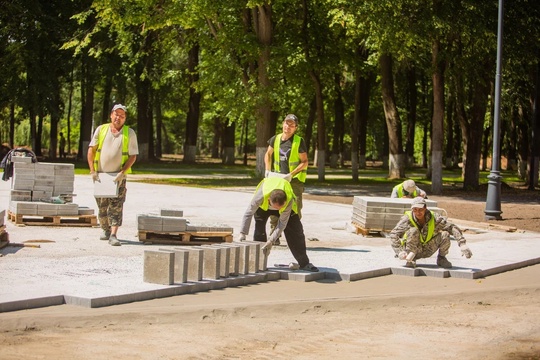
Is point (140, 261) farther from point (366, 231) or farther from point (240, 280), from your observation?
point (366, 231)

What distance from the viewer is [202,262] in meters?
12.8

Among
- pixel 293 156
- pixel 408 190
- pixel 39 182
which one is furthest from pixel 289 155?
pixel 39 182

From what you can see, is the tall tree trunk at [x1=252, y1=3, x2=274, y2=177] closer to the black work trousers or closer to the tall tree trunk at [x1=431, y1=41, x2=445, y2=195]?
the tall tree trunk at [x1=431, y1=41, x2=445, y2=195]

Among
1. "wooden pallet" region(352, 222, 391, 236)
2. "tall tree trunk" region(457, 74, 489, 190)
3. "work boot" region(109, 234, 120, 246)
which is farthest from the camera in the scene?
"tall tree trunk" region(457, 74, 489, 190)

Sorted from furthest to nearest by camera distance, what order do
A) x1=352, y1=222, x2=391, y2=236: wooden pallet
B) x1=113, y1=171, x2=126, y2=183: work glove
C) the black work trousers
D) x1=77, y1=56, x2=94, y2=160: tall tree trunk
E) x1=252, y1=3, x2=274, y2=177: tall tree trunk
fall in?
1. x1=77, y1=56, x2=94, y2=160: tall tree trunk
2. x1=252, y1=3, x2=274, y2=177: tall tree trunk
3. x1=352, y1=222, x2=391, y2=236: wooden pallet
4. x1=113, y1=171, x2=126, y2=183: work glove
5. the black work trousers

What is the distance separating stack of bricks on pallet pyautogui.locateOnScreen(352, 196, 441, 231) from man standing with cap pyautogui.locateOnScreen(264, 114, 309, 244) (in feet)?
11.9

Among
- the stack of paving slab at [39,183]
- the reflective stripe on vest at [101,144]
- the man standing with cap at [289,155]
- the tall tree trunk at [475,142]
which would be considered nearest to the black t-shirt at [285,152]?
the man standing with cap at [289,155]

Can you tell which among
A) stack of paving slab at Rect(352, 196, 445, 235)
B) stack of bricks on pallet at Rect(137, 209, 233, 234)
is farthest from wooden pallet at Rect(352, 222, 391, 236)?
stack of bricks on pallet at Rect(137, 209, 233, 234)

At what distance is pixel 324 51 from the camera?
45.1 metres

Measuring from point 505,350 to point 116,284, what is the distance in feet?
15.3

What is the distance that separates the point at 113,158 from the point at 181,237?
1714 mm

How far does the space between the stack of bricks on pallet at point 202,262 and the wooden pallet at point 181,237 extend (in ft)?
10.4

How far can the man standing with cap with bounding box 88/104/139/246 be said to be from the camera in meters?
16.2

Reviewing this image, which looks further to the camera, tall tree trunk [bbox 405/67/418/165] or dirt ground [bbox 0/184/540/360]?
tall tree trunk [bbox 405/67/418/165]
